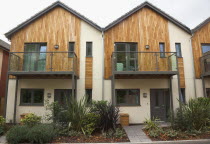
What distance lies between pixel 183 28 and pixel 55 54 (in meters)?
9.28

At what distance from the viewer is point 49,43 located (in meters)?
9.99

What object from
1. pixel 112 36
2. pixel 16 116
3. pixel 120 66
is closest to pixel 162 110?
pixel 120 66

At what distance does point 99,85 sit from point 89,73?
107 centimetres

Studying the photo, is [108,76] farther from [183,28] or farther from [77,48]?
[183,28]

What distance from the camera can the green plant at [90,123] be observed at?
6.93 metres

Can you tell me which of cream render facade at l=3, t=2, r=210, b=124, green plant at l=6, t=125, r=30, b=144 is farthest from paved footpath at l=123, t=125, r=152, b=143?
green plant at l=6, t=125, r=30, b=144

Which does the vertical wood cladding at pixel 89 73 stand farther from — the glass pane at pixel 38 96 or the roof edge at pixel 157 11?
the roof edge at pixel 157 11

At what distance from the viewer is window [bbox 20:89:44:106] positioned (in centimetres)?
961

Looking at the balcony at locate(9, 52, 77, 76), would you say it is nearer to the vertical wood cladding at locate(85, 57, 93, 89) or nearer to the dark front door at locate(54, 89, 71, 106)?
the vertical wood cladding at locate(85, 57, 93, 89)

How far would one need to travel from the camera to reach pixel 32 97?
967 centimetres

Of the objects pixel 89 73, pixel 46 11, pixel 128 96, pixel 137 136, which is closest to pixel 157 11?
pixel 128 96

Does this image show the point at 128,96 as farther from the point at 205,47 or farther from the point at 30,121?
the point at 205,47

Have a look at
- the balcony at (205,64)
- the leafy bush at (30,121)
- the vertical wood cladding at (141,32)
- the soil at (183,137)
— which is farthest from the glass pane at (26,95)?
the balcony at (205,64)

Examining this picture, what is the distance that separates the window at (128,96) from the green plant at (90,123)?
2628mm
